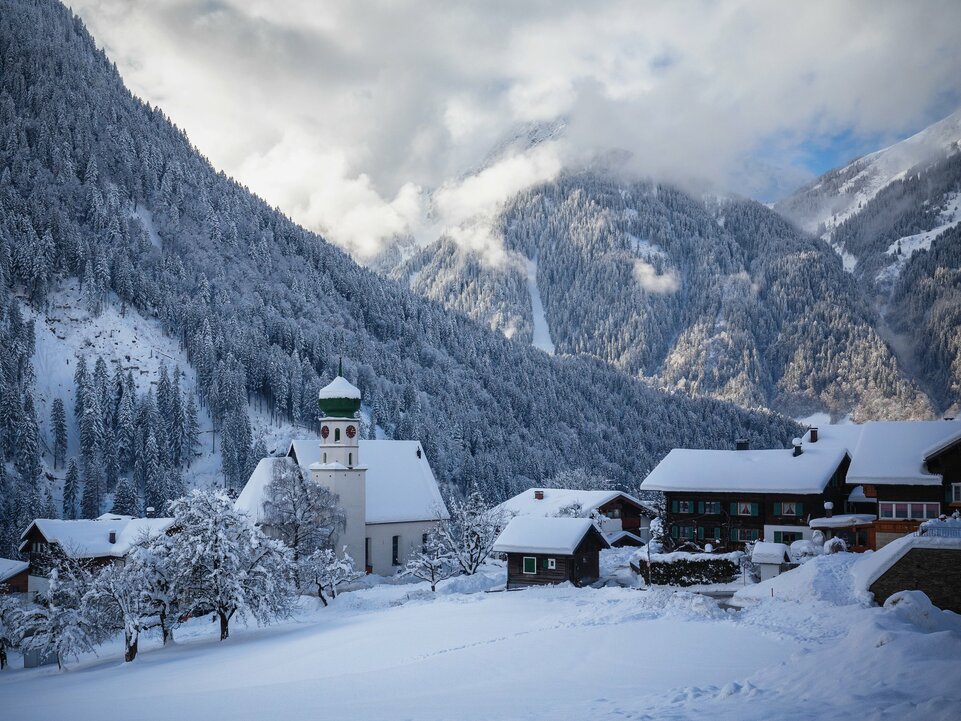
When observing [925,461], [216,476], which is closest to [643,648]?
[925,461]

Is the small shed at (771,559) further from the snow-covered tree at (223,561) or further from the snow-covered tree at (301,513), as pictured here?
the snow-covered tree at (301,513)

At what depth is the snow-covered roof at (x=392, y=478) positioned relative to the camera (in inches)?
2814

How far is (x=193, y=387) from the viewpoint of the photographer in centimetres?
12075

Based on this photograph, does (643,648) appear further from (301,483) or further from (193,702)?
(301,483)

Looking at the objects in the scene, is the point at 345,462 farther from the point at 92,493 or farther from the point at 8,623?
the point at 92,493

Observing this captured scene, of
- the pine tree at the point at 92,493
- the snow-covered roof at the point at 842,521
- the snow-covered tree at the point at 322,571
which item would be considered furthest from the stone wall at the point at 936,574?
the pine tree at the point at 92,493

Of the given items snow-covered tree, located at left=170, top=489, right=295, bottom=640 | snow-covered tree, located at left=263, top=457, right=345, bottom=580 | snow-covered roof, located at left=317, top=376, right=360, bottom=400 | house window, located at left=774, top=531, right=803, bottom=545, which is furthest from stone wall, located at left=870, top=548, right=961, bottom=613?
snow-covered roof, located at left=317, top=376, right=360, bottom=400

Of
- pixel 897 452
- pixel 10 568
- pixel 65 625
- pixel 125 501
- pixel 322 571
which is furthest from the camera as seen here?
pixel 125 501

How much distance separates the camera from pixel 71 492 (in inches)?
3625

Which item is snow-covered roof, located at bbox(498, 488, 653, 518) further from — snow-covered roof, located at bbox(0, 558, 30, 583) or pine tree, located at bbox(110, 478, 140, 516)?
snow-covered roof, located at bbox(0, 558, 30, 583)

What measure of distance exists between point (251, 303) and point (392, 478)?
83.7m

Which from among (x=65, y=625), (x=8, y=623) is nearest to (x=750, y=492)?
(x=65, y=625)

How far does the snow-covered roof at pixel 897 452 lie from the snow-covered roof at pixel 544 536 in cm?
1813

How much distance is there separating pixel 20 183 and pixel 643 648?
5715 inches
